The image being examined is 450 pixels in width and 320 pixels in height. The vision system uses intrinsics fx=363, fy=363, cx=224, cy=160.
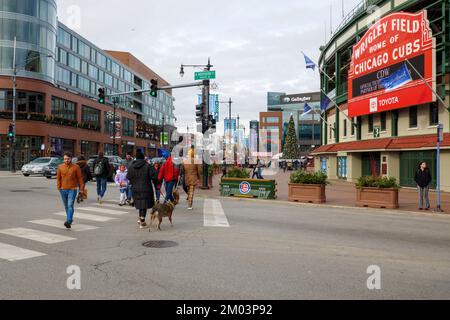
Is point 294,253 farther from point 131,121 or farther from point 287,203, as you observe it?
point 131,121

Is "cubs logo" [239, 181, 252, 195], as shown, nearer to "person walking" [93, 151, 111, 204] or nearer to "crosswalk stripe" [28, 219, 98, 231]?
"person walking" [93, 151, 111, 204]

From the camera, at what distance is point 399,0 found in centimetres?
2397

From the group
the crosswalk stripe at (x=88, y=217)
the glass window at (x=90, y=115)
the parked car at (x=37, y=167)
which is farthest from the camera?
the glass window at (x=90, y=115)

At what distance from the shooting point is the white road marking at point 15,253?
615 cm

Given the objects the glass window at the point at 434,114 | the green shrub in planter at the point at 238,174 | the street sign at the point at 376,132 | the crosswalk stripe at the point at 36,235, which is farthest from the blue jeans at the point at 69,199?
the street sign at the point at 376,132

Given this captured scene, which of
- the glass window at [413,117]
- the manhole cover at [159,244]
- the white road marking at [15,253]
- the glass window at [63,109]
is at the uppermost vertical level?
the glass window at [63,109]

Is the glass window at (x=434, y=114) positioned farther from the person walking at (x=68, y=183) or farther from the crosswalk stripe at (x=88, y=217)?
the person walking at (x=68, y=183)

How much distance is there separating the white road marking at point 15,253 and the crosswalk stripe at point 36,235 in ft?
2.24

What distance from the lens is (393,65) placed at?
77.7ft

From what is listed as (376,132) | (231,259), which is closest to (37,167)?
(376,132)

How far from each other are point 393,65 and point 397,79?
43.0 inches

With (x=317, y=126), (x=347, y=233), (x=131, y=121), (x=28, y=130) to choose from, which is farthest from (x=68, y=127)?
(x=317, y=126)

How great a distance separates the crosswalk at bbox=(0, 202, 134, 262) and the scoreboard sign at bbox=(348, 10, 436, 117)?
18.4 metres

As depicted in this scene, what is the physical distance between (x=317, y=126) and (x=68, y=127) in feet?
241
